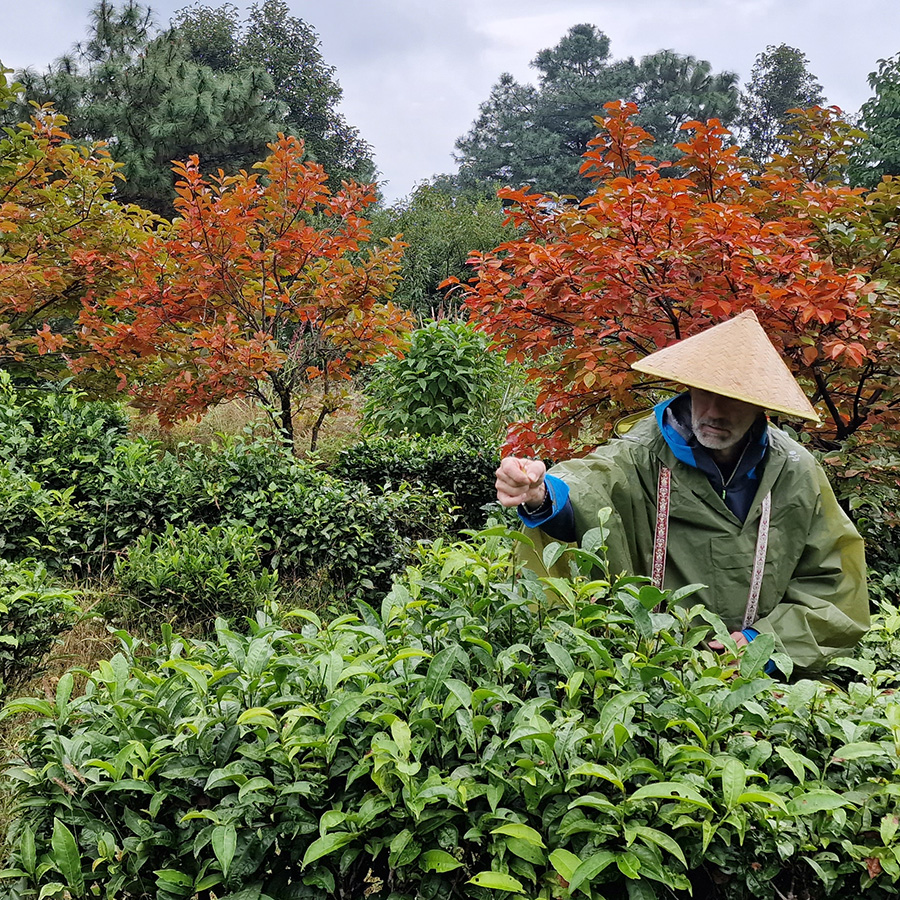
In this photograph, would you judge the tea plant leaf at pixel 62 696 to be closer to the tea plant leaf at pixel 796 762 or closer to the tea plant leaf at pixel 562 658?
the tea plant leaf at pixel 562 658

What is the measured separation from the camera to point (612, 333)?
3.25 metres

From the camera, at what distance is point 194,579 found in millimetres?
3309

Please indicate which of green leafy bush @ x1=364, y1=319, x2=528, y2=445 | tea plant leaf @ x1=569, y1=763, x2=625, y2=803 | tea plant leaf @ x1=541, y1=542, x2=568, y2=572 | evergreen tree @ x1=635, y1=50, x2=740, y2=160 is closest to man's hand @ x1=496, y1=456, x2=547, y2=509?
tea plant leaf @ x1=541, y1=542, x2=568, y2=572

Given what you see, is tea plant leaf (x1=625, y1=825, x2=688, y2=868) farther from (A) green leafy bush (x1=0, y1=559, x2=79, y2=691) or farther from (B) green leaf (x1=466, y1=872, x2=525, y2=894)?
(A) green leafy bush (x1=0, y1=559, x2=79, y2=691)

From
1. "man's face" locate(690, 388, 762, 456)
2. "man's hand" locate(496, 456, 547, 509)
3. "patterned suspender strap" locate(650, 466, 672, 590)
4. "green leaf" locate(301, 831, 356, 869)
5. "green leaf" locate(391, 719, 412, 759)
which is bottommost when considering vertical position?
"green leaf" locate(301, 831, 356, 869)

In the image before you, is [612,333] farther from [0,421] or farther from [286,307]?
[0,421]

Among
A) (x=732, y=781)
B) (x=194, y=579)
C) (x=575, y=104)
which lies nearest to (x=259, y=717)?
(x=732, y=781)

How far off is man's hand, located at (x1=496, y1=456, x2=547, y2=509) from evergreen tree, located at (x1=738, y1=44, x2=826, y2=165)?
34.1 m

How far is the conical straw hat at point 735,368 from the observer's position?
1.80 metres

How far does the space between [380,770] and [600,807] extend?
32 centimetres

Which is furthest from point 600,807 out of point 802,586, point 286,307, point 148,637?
point 286,307

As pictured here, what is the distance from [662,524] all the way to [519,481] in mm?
503

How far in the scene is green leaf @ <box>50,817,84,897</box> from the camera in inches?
45.5

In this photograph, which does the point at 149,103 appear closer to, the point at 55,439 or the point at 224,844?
the point at 55,439
